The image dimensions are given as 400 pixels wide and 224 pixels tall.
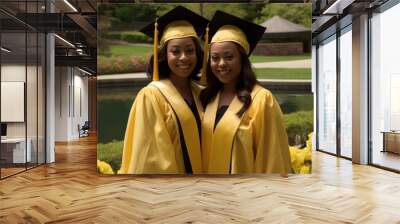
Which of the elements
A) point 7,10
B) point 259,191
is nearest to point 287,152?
point 259,191

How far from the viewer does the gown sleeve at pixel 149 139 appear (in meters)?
5.58

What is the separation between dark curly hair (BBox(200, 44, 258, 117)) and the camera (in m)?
5.68

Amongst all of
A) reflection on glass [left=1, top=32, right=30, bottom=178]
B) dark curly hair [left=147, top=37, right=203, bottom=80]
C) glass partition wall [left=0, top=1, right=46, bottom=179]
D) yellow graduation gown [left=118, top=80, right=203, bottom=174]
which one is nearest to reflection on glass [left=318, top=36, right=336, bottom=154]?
dark curly hair [left=147, top=37, right=203, bottom=80]

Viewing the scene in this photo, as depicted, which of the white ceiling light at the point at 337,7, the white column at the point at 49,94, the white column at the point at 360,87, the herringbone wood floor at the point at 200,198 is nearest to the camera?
the herringbone wood floor at the point at 200,198

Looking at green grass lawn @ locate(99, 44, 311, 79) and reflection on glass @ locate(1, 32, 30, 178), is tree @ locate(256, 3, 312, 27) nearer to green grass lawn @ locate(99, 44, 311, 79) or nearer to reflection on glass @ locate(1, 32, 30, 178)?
green grass lawn @ locate(99, 44, 311, 79)

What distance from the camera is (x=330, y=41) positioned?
10.4 m

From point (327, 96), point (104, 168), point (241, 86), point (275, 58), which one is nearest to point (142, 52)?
point (241, 86)

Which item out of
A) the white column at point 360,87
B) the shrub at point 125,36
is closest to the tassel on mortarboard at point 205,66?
the shrub at point 125,36

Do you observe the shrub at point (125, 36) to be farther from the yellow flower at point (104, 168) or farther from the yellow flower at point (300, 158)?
the yellow flower at point (300, 158)

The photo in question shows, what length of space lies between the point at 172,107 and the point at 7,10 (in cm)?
313

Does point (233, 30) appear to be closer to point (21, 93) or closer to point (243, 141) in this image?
point (243, 141)

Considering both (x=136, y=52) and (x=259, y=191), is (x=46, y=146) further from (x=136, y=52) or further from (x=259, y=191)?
(x=259, y=191)

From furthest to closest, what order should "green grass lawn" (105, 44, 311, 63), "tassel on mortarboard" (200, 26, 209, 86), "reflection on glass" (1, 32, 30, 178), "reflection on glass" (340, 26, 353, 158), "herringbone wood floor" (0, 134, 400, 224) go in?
"reflection on glass" (340, 26, 353, 158) < "reflection on glass" (1, 32, 30, 178) < "green grass lawn" (105, 44, 311, 63) < "tassel on mortarboard" (200, 26, 209, 86) < "herringbone wood floor" (0, 134, 400, 224)

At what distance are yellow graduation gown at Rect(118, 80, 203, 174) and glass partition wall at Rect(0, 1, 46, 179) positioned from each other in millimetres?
2300
